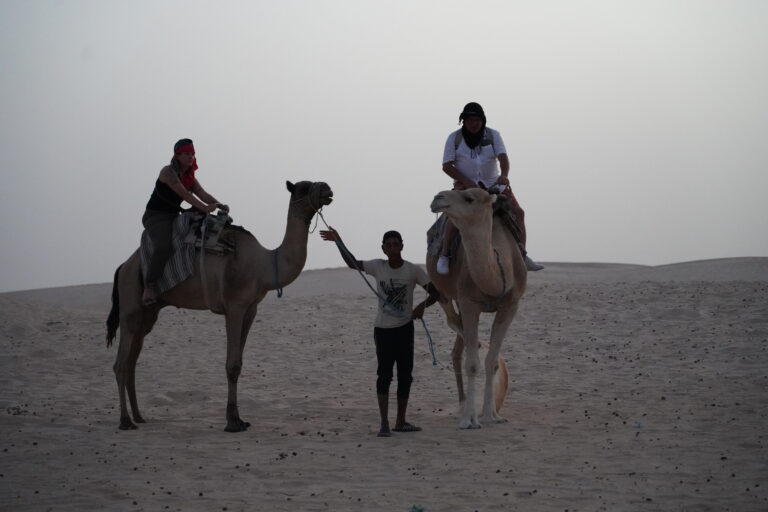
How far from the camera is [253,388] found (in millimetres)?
13617

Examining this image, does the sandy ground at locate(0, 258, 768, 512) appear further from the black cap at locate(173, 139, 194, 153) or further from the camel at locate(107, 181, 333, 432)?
the black cap at locate(173, 139, 194, 153)

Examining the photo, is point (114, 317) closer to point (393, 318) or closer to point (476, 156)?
point (393, 318)

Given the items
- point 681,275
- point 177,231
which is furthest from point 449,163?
point 681,275

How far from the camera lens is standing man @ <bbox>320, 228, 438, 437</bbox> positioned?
32.0ft

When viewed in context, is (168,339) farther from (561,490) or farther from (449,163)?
(561,490)

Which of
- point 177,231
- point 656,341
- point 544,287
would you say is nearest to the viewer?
point 177,231

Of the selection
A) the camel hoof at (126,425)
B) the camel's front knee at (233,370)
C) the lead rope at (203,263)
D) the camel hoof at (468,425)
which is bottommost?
the camel hoof at (126,425)

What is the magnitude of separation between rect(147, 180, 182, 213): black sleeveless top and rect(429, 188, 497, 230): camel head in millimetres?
3248

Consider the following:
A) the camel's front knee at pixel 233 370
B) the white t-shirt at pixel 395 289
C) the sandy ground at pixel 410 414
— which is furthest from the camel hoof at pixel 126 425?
the white t-shirt at pixel 395 289

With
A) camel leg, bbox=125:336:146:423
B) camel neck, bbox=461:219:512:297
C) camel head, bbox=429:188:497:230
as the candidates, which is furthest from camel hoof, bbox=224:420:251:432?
camel head, bbox=429:188:497:230

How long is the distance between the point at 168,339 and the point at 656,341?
8.35m

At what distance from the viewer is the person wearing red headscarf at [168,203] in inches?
423

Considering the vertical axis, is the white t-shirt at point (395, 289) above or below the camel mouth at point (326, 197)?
below

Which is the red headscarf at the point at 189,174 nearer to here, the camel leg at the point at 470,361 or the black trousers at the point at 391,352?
the black trousers at the point at 391,352
